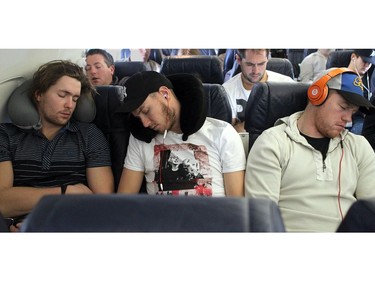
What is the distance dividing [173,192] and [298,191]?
1.32 feet

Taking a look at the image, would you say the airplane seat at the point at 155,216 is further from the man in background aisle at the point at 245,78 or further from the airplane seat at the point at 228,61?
the airplane seat at the point at 228,61

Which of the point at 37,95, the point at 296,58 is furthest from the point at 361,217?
the point at 296,58

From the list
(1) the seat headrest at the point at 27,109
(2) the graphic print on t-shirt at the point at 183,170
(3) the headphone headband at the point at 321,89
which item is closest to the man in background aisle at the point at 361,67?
(3) the headphone headband at the point at 321,89

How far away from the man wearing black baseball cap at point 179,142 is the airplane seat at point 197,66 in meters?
0.62

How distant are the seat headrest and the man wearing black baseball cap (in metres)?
0.17

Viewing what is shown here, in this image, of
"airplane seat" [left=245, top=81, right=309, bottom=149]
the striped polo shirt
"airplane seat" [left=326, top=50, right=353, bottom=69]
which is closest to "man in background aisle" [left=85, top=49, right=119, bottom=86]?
the striped polo shirt

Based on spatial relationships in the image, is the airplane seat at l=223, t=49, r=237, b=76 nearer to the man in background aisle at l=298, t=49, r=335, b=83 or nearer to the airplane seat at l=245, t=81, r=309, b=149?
the man in background aisle at l=298, t=49, r=335, b=83

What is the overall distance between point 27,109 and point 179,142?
0.53 metres

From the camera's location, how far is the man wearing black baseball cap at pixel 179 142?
140 centimetres

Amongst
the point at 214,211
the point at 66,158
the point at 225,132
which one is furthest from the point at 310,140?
the point at 214,211

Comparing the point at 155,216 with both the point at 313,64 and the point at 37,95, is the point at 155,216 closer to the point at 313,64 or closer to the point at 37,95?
the point at 37,95

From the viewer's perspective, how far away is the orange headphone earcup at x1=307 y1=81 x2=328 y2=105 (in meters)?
1.35

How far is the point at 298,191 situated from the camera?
135 centimetres

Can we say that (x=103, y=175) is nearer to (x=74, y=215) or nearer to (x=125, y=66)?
(x=125, y=66)
